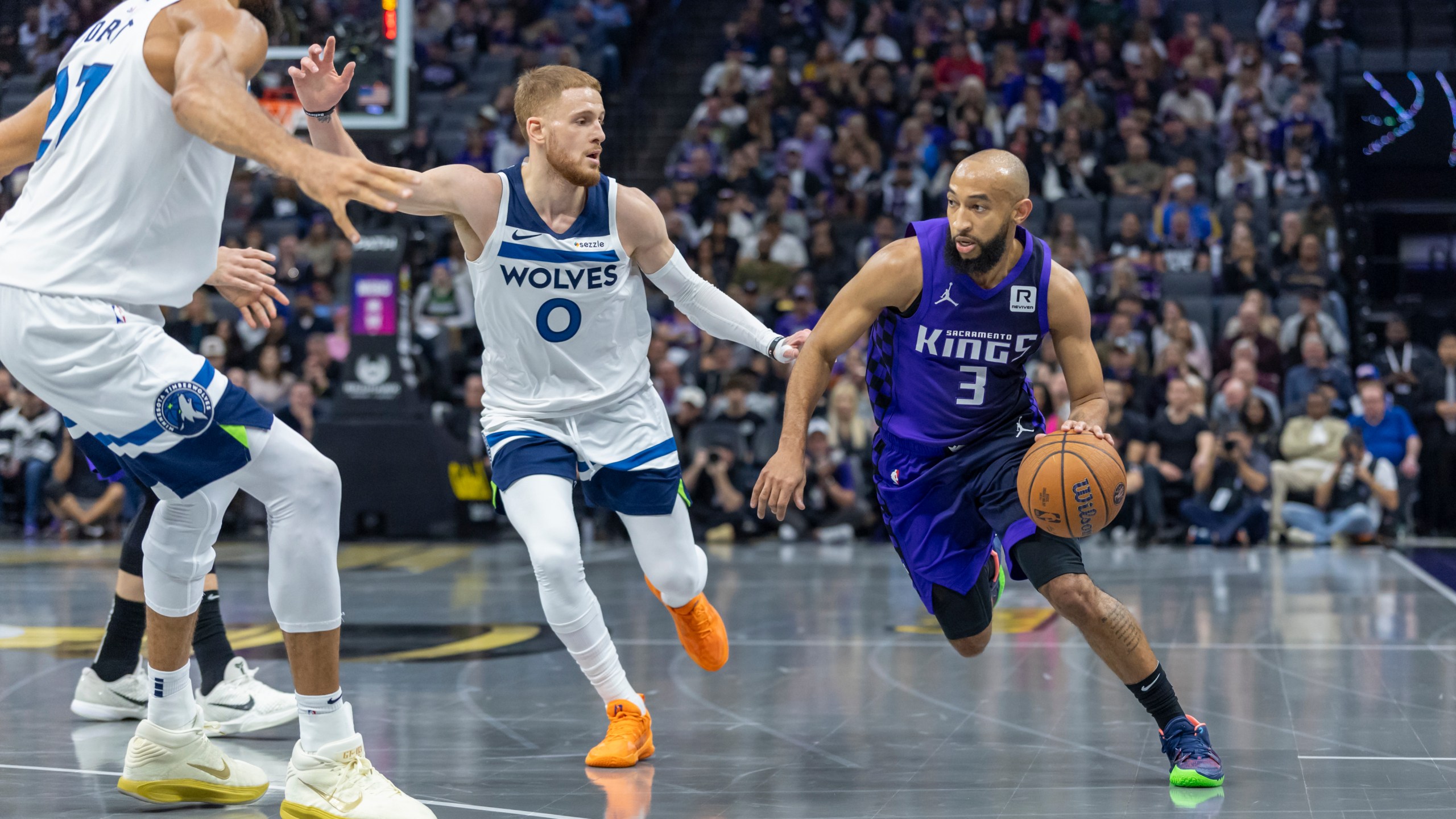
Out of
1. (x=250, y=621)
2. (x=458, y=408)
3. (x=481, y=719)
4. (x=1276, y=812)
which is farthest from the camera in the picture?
(x=458, y=408)

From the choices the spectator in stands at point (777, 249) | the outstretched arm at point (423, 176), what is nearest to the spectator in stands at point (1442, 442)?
the spectator in stands at point (777, 249)

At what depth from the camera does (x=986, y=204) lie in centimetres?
482

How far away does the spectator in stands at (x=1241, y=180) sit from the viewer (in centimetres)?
1538

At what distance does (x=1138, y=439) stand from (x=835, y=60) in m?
6.95

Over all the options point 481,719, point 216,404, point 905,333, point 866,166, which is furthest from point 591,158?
point 866,166

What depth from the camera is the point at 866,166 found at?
1661cm

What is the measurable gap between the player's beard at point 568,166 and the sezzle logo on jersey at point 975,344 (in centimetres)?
124

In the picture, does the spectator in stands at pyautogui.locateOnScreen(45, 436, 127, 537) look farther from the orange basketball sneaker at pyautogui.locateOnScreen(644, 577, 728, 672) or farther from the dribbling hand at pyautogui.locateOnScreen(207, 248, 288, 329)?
the dribbling hand at pyautogui.locateOnScreen(207, 248, 288, 329)

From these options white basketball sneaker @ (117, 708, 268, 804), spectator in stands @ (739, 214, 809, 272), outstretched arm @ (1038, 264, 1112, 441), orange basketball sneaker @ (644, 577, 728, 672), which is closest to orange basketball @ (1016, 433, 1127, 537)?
outstretched arm @ (1038, 264, 1112, 441)

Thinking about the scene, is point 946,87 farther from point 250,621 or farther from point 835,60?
point 250,621

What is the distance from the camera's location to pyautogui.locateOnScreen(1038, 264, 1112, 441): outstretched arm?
4.95 m

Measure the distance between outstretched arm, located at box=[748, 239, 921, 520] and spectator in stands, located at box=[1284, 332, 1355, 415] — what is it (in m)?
9.38

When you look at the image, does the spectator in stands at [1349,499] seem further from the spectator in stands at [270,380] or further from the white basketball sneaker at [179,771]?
the white basketball sneaker at [179,771]

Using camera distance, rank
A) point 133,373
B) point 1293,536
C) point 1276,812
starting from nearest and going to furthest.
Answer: point 133,373 → point 1276,812 → point 1293,536
